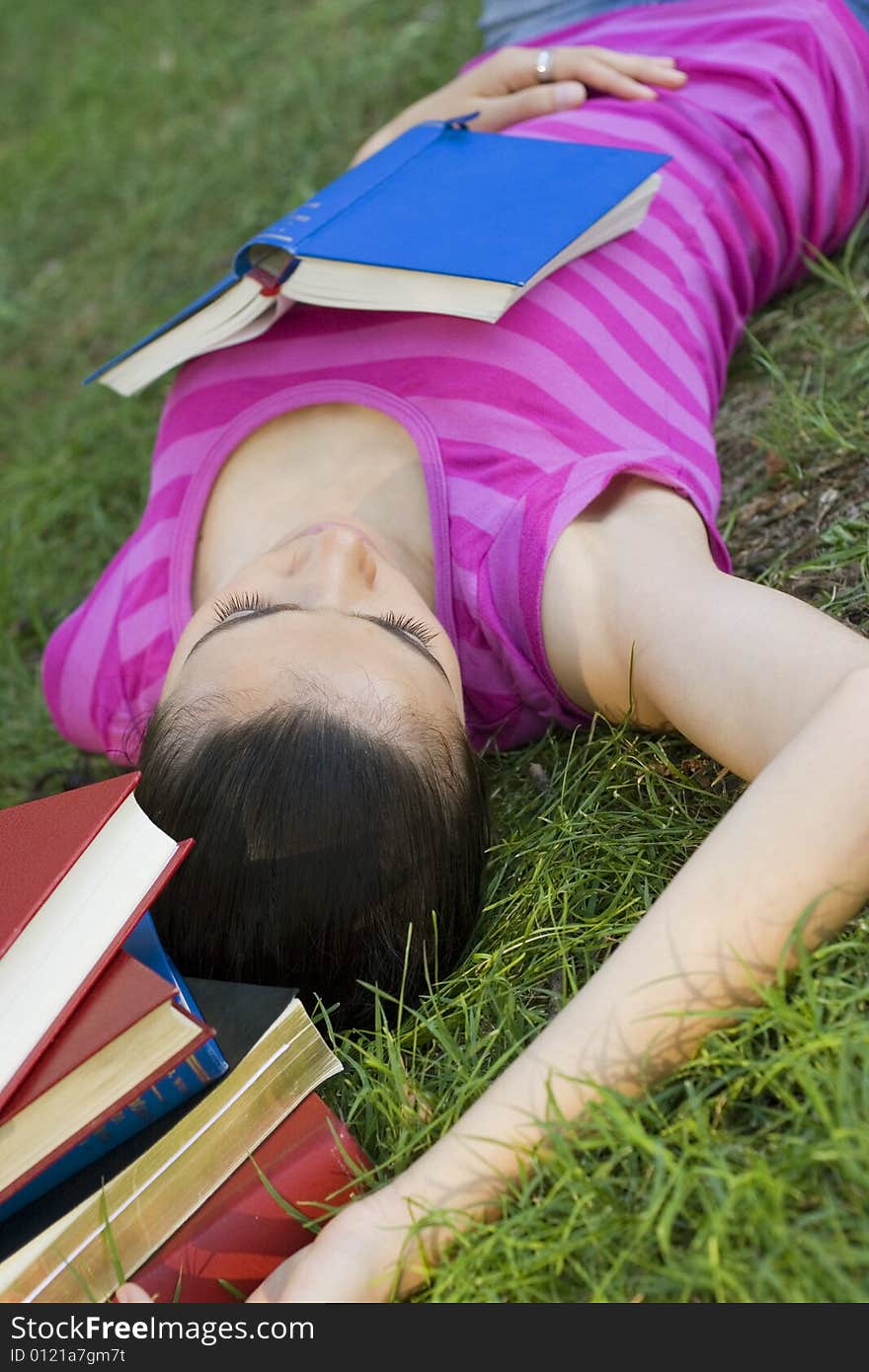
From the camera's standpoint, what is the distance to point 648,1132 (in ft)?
4.26

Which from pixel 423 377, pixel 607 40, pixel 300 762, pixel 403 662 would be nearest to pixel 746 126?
pixel 607 40

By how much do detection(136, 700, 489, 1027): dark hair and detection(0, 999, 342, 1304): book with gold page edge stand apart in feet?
0.42

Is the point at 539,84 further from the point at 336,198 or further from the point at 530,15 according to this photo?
the point at 336,198

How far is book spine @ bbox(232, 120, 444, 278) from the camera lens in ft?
6.81

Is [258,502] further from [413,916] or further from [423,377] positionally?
[413,916]

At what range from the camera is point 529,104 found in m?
2.52

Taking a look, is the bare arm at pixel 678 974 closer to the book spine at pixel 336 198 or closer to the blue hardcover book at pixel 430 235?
the blue hardcover book at pixel 430 235

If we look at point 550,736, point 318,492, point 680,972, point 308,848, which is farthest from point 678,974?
point 318,492

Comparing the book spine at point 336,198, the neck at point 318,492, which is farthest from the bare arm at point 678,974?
the book spine at point 336,198

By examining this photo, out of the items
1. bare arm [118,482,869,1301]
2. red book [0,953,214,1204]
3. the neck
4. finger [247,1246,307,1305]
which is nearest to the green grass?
bare arm [118,482,869,1301]

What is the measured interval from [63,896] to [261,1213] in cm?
38

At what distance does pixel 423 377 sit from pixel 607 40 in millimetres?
1092

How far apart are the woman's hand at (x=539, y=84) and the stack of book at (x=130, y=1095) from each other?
1717 millimetres
